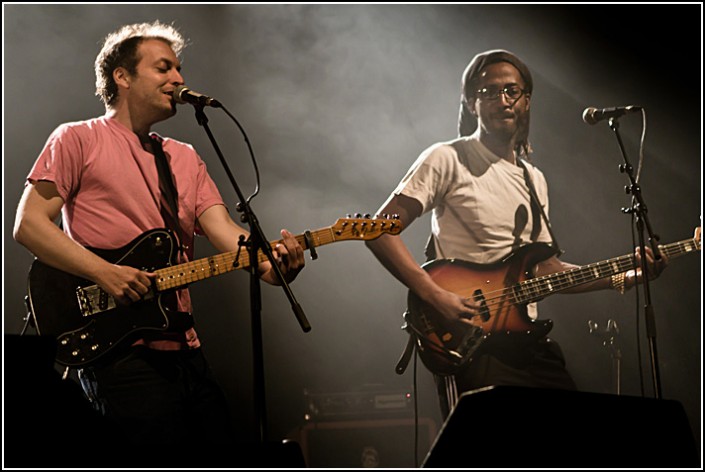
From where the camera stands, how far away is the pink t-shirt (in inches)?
111

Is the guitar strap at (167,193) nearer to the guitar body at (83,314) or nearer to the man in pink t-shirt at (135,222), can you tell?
the man in pink t-shirt at (135,222)

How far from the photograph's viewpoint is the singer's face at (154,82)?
313 cm

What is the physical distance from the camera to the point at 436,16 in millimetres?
4285

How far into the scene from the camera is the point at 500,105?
402 cm

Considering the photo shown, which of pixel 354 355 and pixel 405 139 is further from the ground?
pixel 405 139

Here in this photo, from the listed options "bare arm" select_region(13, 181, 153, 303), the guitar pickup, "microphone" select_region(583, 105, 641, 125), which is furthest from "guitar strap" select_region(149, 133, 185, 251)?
"microphone" select_region(583, 105, 641, 125)

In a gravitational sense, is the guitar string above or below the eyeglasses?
below

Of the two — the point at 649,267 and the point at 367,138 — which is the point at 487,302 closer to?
the point at 649,267

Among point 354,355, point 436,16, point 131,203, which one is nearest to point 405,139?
point 436,16

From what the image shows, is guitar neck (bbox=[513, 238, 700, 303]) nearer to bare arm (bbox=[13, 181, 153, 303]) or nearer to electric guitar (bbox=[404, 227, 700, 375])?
electric guitar (bbox=[404, 227, 700, 375])

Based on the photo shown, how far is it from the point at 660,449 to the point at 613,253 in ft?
8.71

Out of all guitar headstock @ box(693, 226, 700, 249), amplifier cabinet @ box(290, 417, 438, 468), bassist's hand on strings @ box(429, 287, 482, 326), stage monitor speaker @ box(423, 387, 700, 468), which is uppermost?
guitar headstock @ box(693, 226, 700, 249)

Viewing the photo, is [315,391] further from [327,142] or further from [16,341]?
[16,341]

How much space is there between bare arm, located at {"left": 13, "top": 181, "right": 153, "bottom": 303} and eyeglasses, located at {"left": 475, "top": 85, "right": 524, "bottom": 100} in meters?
2.22
